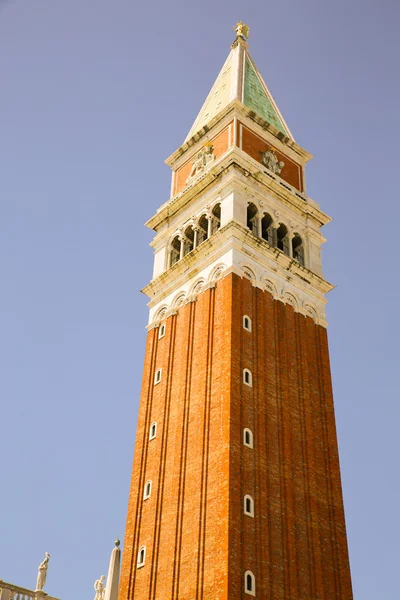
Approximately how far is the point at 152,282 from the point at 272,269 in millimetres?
7413

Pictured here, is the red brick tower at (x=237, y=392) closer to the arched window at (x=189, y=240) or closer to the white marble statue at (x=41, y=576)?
the arched window at (x=189, y=240)

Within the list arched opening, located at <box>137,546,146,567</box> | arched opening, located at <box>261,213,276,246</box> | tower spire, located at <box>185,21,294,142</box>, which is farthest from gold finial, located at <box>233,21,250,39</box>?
arched opening, located at <box>137,546,146,567</box>

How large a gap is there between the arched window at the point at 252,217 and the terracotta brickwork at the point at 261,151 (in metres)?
4.75

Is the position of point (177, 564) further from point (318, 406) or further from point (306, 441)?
point (318, 406)

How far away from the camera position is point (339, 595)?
35.3m

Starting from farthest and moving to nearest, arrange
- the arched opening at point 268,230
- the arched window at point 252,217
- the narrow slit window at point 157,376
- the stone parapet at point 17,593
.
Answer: the arched opening at point 268,230 → the arched window at point 252,217 → the narrow slit window at point 157,376 → the stone parapet at point 17,593

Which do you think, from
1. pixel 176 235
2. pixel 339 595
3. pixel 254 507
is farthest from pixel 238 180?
pixel 339 595

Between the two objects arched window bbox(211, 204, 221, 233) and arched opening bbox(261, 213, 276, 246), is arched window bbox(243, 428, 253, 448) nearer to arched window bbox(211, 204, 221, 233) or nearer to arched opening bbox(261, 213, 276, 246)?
arched opening bbox(261, 213, 276, 246)

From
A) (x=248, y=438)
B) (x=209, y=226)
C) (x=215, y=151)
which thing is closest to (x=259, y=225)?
(x=209, y=226)

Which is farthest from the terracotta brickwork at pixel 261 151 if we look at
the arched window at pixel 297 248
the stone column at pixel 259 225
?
the stone column at pixel 259 225

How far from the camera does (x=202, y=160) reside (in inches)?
2020

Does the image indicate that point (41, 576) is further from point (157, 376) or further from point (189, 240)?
point (189, 240)

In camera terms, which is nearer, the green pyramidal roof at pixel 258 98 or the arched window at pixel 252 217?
the arched window at pixel 252 217

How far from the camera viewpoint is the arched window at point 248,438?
36.1 metres
